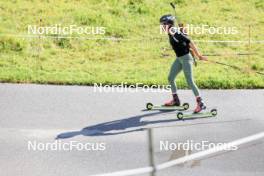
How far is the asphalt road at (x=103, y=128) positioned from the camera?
6230 millimetres

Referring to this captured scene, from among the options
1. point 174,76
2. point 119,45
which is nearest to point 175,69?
point 174,76

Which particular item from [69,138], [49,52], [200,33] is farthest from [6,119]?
[200,33]

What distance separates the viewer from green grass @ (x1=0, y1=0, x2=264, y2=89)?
47.9 ft

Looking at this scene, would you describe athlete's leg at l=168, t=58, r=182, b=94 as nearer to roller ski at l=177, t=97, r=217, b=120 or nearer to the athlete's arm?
the athlete's arm

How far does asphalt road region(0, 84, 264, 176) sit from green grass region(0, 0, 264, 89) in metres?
0.73

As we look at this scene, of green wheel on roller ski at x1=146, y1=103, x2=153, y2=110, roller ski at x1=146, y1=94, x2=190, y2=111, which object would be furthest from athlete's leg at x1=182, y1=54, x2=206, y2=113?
green wheel on roller ski at x1=146, y1=103, x2=153, y2=110

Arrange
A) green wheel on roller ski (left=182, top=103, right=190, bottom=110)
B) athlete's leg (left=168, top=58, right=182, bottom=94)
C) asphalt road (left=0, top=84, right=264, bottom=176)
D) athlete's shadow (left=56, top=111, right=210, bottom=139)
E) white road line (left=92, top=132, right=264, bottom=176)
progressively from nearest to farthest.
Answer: white road line (left=92, top=132, right=264, bottom=176) < asphalt road (left=0, top=84, right=264, bottom=176) < athlete's shadow (left=56, top=111, right=210, bottom=139) < athlete's leg (left=168, top=58, right=182, bottom=94) < green wheel on roller ski (left=182, top=103, right=190, bottom=110)

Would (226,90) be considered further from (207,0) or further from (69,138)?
(207,0)

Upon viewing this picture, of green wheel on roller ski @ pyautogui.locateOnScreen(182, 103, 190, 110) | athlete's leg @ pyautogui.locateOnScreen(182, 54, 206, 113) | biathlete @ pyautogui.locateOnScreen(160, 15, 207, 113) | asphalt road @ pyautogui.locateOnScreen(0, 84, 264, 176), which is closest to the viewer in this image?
asphalt road @ pyautogui.locateOnScreen(0, 84, 264, 176)

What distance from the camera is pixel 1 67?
15.1 metres

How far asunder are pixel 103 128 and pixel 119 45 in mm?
6027

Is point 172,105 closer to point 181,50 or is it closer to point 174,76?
point 174,76

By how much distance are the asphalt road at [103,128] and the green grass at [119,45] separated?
0.73m

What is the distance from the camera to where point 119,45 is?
1716 cm
